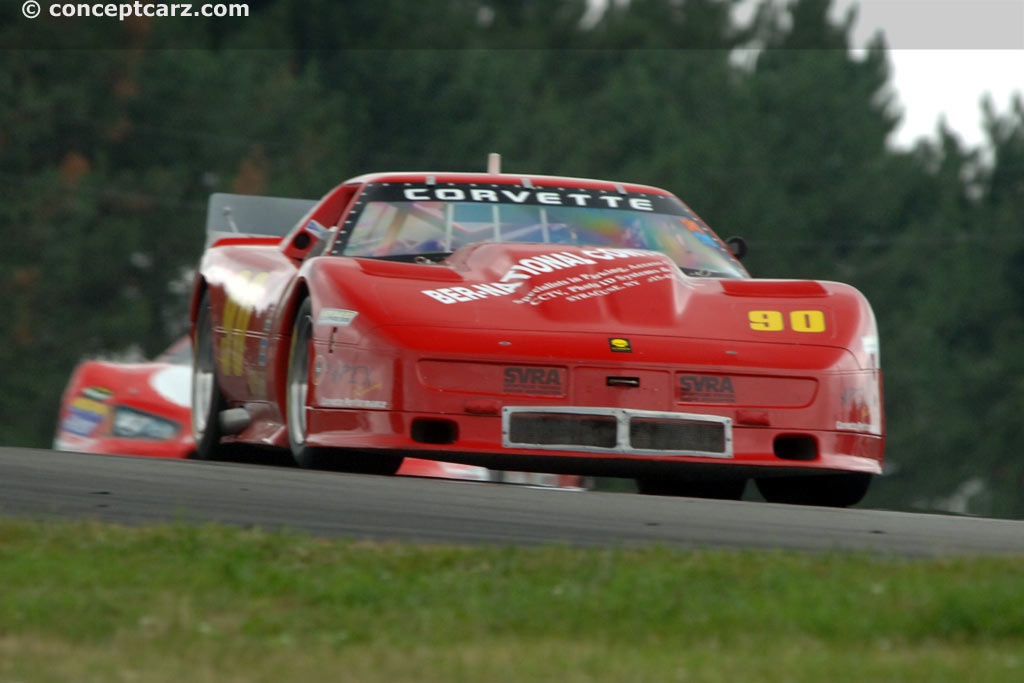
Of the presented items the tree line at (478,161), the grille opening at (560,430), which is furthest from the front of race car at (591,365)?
the tree line at (478,161)

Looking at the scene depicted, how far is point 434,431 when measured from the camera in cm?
771

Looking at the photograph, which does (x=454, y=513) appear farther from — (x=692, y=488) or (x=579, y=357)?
(x=692, y=488)

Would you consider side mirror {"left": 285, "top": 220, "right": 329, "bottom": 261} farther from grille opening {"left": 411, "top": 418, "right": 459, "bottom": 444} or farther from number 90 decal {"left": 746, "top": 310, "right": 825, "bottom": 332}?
number 90 decal {"left": 746, "top": 310, "right": 825, "bottom": 332}

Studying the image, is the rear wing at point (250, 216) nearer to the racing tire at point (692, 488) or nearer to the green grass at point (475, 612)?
the racing tire at point (692, 488)

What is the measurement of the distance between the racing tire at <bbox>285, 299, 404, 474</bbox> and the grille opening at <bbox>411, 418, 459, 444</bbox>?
0.27 metres

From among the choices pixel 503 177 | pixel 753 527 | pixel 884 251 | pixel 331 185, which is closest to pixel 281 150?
pixel 331 185

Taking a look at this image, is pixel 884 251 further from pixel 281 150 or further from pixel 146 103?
pixel 146 103

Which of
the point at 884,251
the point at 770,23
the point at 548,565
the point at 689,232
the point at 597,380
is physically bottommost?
the point at 548,565

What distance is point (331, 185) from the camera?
42.7m

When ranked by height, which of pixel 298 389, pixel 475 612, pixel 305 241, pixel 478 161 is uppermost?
pixel 478 161

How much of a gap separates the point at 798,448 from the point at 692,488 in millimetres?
1822

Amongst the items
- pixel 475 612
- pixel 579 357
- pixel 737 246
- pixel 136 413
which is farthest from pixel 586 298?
pixel 136 413

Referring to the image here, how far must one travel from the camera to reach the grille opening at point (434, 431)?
301 inches

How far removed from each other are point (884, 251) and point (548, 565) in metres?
44.5
